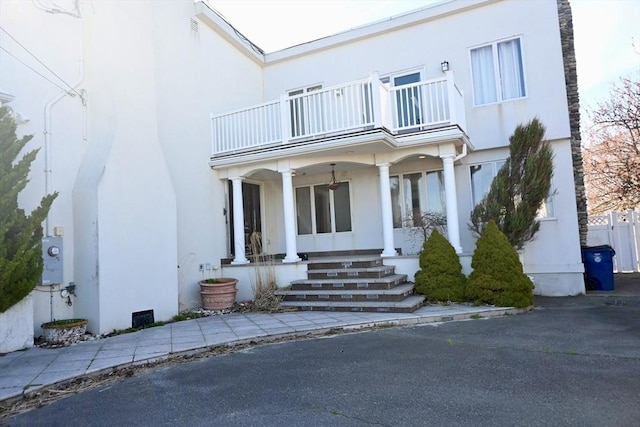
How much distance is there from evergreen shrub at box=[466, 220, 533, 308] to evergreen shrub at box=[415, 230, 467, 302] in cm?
25

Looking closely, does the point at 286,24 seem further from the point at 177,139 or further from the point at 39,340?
the point at 39,340

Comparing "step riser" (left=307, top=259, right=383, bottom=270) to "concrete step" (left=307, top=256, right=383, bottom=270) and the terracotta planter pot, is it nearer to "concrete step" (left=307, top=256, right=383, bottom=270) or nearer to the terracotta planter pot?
"concrete step" (left=307, top=256, right=383, bottom=270)

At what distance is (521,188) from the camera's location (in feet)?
26.9

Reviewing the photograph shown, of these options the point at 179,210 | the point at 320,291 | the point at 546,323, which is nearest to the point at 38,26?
the point at 179,210

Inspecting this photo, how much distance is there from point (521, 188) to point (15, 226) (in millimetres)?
8772

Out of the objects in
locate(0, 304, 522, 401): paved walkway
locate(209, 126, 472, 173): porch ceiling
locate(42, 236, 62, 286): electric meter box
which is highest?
locate(209, 126, 472, 173): porch ceiling

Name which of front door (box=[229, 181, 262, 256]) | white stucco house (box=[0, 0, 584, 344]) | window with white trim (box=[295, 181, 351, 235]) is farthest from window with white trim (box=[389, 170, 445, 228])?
front door (box=[229, 181, 262, 256])

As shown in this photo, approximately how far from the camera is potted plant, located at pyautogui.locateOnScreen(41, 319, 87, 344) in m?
5.62

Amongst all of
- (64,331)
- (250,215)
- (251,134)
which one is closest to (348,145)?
(251,134)

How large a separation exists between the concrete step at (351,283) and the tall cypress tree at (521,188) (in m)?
2.33

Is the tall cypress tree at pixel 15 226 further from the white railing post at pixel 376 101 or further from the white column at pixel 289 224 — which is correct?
the white railing post at pixel 376 101

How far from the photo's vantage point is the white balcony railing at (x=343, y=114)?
8109mm

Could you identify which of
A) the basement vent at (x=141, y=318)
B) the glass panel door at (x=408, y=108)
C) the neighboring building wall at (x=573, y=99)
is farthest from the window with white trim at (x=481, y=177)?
the basement vent at (x=141, y=318)

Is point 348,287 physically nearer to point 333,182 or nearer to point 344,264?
point 344,264
